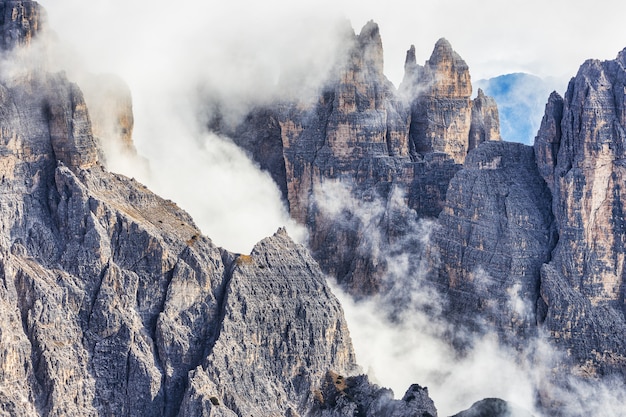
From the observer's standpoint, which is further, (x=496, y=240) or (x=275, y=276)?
(x=496, y=240)

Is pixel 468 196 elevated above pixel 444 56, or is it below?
below

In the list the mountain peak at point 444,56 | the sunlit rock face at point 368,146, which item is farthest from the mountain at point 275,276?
the mountain peak at point 444,56

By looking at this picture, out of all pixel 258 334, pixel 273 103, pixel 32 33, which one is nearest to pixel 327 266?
pixel 273 103

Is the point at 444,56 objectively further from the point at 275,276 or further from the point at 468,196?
the point at 275,276

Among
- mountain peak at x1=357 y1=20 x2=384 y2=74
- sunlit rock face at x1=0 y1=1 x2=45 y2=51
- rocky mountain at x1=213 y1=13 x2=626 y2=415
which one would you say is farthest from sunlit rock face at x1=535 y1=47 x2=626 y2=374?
sunlit rock face at x1=0 y1=1 x2=45 y2=51

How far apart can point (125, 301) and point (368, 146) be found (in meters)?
37.0

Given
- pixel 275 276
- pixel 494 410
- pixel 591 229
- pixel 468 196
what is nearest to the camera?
pixel 494 410

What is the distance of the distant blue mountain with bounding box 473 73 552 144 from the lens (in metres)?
161

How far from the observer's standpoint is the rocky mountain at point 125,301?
95938 mm

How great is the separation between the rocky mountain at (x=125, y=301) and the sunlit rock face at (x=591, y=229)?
15.6 metres

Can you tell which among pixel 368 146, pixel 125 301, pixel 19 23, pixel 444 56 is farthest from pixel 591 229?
pixel 19 23

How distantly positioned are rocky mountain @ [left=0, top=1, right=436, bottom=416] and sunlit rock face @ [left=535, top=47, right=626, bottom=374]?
51.0 ft

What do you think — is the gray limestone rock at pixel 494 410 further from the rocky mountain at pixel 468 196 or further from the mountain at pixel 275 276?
the rocky mountain at pixel 468 196

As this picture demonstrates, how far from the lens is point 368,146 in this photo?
431 feet
